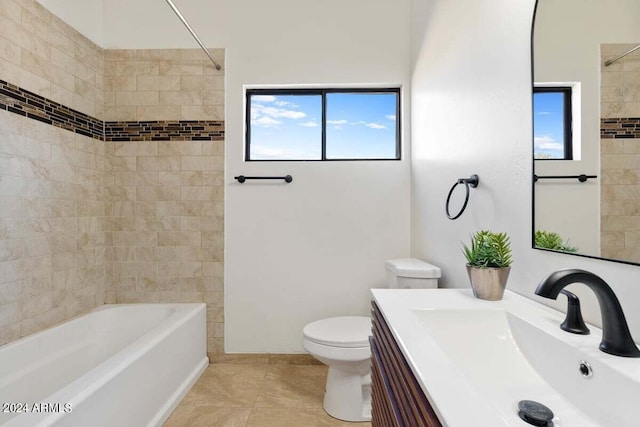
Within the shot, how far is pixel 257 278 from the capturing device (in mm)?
2305

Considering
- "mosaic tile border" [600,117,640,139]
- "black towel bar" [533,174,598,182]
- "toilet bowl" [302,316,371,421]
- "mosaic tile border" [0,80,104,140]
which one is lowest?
"toilet bowl" [302,316,371,421]

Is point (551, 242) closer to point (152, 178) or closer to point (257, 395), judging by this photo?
point (257, 395)

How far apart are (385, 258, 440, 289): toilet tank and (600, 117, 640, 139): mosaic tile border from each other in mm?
1063

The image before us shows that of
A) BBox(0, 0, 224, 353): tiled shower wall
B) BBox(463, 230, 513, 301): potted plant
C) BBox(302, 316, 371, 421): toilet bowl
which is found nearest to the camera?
BBox(463, 230, 513, 301): potted plant

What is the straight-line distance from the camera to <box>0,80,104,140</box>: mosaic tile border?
5.43ft

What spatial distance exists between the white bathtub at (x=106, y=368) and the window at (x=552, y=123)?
1.74m

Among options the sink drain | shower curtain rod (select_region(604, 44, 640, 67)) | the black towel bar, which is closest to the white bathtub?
the sink drain

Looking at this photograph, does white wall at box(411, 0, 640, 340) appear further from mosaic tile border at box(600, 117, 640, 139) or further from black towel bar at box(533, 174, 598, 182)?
mosaic tile border at box(600, 117, 640, 139)

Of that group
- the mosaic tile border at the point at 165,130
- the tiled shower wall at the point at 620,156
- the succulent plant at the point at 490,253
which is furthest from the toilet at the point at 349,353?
the mosaic tile border at the point at 165,130

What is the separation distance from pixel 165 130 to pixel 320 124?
1.16m

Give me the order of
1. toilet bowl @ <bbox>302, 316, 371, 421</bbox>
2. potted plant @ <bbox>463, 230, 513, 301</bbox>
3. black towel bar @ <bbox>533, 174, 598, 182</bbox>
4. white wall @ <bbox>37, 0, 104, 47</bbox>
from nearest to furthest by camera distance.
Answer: black towel bar @ <bbox>533, 174, 598, 182</bbox> < potted plant @ <bbox>463, 230, 513, 301</bbox> < toilet bowl @ <bbox>302, 316, 371, 421</bbox> < white wall @ <bbox>37, 0, 104, 47</bbox>

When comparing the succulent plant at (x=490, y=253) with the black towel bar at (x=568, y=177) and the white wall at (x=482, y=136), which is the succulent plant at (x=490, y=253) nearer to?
the white wall at (x=482, y=136)

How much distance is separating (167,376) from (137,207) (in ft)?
4.08

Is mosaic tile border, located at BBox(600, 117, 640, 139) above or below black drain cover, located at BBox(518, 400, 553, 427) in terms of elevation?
above
